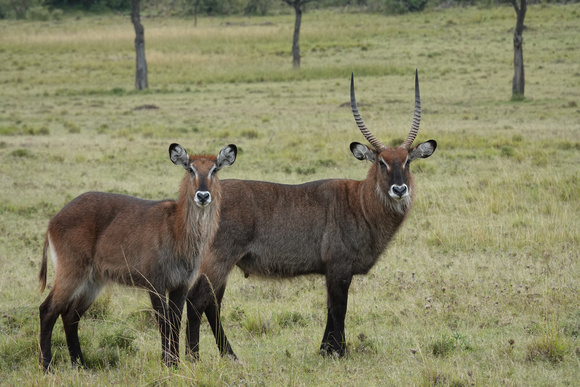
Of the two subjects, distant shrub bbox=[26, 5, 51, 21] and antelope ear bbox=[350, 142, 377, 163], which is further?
distant shrub bbox=[26, 5, 51, 21]

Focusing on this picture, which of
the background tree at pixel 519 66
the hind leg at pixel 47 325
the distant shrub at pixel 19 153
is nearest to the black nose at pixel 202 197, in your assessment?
the hind leg at pixel 47 325

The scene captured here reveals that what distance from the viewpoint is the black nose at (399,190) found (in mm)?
5273

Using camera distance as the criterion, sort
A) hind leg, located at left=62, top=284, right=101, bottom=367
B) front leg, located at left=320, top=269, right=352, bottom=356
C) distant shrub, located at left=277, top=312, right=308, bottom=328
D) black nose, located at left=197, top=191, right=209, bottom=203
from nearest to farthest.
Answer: black nose, located at left=197, top=191, right=209, bottom=203, hind leg, located at left=62, top=284, right=101, bottom=367, front leg, located at left=320, top=269, right=352, bottom=356, distant shrub, located at left=277, top=312, right=308, bottom=328

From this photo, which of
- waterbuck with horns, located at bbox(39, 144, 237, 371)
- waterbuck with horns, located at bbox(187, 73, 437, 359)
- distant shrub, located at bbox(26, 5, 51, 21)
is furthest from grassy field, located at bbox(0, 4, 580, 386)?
distant shrub, located at bbox(26, 5, 51, 21)

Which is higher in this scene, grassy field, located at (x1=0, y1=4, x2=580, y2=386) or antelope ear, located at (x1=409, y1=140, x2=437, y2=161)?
antelope ear, located at (x1=409, y1=140, x2=437, y2=161)

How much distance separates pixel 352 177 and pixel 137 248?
744 cm

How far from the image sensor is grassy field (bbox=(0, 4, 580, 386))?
5062mm

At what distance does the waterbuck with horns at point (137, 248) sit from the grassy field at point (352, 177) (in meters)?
0.26

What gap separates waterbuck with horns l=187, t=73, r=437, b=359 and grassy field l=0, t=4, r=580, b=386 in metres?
0.40

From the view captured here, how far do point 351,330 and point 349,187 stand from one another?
1.16m

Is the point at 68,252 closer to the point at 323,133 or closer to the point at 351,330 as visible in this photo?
the point at 351,330

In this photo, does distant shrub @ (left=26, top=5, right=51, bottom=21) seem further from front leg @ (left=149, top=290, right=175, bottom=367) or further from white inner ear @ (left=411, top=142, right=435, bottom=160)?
front leg @ (left=149, top=290, right=175, bottom=367)

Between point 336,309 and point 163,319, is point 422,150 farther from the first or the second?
point 163,319

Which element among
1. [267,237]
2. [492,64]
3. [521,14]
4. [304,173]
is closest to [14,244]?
[267,237]
